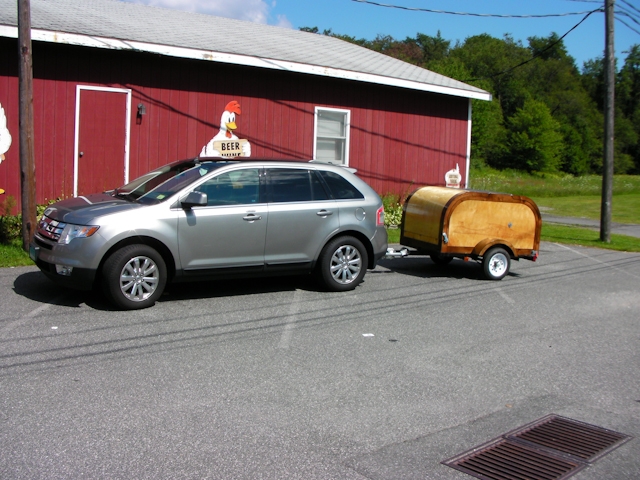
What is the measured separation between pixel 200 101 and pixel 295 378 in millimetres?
9327

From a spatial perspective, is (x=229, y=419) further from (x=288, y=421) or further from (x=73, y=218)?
(x=73, y=218)

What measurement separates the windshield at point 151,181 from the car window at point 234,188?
0.62m

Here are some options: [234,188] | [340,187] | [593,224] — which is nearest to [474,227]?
[340,187]

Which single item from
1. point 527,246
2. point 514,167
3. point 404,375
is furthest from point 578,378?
point 514,167

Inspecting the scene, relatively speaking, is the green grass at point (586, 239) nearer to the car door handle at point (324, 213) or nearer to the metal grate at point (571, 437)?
the car door handle at point (324, 213)

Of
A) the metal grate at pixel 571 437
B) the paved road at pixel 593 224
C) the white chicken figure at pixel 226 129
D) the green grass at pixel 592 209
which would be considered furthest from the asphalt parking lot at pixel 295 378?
the green grass at pixel 592 209

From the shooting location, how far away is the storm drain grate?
4445mm

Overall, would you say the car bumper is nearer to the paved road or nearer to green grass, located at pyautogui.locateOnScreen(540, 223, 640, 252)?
green grass, located at pyautogui.locateOnScreen(540, 223, 640, 252)

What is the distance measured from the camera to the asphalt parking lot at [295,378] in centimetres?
441

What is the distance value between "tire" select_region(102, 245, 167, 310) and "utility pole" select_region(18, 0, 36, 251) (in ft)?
9.65

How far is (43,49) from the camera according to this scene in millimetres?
12344

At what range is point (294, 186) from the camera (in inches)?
362

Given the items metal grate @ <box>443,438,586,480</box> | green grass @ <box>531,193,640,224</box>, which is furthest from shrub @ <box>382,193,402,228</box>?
green grass @ <box>531,193,640,224</box>

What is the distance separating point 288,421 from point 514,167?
281 feet
